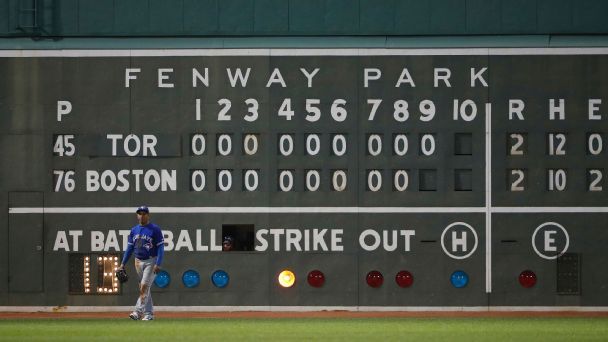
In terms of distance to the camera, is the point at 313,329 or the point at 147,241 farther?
the point at 147,241

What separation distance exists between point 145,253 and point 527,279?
501 cm

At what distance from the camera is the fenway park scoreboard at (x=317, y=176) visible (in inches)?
772

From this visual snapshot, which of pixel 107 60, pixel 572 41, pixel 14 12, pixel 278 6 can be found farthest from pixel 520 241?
pixel 14 12

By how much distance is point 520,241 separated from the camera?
19578 mm

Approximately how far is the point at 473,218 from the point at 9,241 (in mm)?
6204

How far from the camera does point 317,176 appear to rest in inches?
776

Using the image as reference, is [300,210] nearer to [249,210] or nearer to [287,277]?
[249,210]

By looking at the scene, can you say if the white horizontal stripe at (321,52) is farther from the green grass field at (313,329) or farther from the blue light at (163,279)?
the green grass field at (313,329)

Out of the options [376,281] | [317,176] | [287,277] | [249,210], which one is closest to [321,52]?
[317,176]

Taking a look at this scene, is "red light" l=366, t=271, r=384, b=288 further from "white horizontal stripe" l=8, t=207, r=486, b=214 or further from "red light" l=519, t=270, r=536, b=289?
"red light" l=519, t=270, r=536, b=289

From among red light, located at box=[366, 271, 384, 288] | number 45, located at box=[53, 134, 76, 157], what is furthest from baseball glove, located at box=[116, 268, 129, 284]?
red light, located at box=[366, 271, 384, 288]

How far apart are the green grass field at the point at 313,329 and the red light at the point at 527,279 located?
704 mm

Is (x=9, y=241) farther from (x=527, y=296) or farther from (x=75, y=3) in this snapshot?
(x=527, y=296)

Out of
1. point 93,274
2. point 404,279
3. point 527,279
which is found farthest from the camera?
point 93,274
